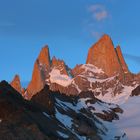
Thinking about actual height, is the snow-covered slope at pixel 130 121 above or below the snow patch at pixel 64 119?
above

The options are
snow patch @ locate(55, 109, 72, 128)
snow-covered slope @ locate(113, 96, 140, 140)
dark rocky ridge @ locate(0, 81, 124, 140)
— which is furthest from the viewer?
snow-covered slope @ locate(113, 96, 140, 140)

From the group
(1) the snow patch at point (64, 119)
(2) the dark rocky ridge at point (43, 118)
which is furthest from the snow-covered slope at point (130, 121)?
(1) the snow patch at point (64, 119)

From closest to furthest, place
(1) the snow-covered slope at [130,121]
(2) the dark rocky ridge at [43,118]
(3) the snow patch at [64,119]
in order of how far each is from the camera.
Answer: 1. (2) the dark rocky ridge at [43,118]
2. (3) the snow patch at [64,119]
3. (1) the snow-covered slope at [130,121]

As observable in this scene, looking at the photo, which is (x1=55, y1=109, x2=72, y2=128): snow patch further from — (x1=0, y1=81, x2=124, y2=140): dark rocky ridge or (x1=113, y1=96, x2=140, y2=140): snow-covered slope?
(x1=113, y1=96, x2=140, y2=140): snow-covered slope

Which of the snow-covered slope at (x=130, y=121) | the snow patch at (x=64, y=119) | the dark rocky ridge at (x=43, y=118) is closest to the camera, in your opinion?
the dark rocky ridge at (x=43, y=118)

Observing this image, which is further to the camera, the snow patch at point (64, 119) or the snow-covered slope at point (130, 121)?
the snow-covered slope at point (130, 121)

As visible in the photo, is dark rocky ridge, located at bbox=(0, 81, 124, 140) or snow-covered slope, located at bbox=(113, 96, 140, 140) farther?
snow-covered slope, located at bbox=(113, 96, 140, 140)

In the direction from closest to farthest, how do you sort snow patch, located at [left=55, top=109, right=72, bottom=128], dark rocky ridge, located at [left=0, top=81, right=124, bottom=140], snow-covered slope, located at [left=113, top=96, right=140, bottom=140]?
dark rocky ridge, located at [left=0, top=81, right=124, bottom=140] < snow patch, located at [left=55, top=109, right=72, bottom=128] < snow-covered slope, located at [left=113, top=96, right=140, bottom=140]

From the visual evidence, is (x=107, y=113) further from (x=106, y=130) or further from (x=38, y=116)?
(x=38, y=116)

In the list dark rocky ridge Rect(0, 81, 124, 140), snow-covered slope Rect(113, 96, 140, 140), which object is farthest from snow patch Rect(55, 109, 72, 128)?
snow-covered slope Rect(113, 96, 140, 140)

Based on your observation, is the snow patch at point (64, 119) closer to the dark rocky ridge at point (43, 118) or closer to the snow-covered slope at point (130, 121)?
the dark rocky ridge at point (43, 118)

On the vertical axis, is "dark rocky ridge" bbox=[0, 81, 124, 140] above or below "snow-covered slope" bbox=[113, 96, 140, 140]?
below

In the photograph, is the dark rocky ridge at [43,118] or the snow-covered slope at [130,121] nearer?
the dark rocky ridge at [43,118]

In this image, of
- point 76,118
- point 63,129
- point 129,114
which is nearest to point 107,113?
point 129,114
